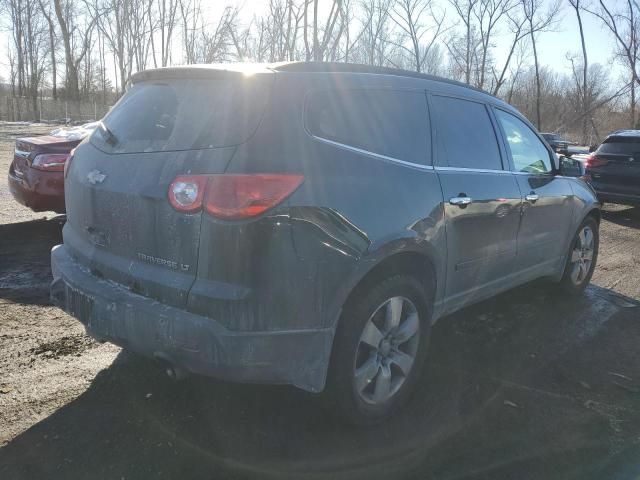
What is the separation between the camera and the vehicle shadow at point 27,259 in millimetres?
4668

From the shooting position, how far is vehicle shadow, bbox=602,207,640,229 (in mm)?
10000

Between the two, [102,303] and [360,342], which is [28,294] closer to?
[102,303]

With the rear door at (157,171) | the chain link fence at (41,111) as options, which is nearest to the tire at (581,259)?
the rear door at (157,171)

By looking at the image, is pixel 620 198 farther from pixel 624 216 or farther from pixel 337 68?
pixel 337 68

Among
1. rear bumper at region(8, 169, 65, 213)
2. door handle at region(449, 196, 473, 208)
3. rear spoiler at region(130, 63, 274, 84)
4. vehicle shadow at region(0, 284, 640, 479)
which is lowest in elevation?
vehicle shadow at region(0, 284, 640, 479)

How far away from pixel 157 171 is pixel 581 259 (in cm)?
442

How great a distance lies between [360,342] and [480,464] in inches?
32.6

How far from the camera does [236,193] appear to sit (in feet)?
7.49

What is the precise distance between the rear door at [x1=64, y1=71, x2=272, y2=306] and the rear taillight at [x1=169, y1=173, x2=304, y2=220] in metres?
0.05

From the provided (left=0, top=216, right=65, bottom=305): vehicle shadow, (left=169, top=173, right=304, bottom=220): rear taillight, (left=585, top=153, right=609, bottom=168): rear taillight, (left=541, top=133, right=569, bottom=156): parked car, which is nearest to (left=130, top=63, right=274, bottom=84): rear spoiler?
(left=169, top=173, right=304, bottom=220): rear taillight

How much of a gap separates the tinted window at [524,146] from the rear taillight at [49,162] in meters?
4.71

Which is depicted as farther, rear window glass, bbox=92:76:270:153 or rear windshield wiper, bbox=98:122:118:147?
rear windshield wiper, bbox=98:122:118:147

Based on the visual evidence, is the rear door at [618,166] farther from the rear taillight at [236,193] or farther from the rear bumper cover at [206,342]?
the rear taillight at [236,193]

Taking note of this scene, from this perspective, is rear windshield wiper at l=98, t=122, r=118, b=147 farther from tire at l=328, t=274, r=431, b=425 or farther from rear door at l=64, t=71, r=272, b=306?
tire at l=328, t=274, r=431, b=425
